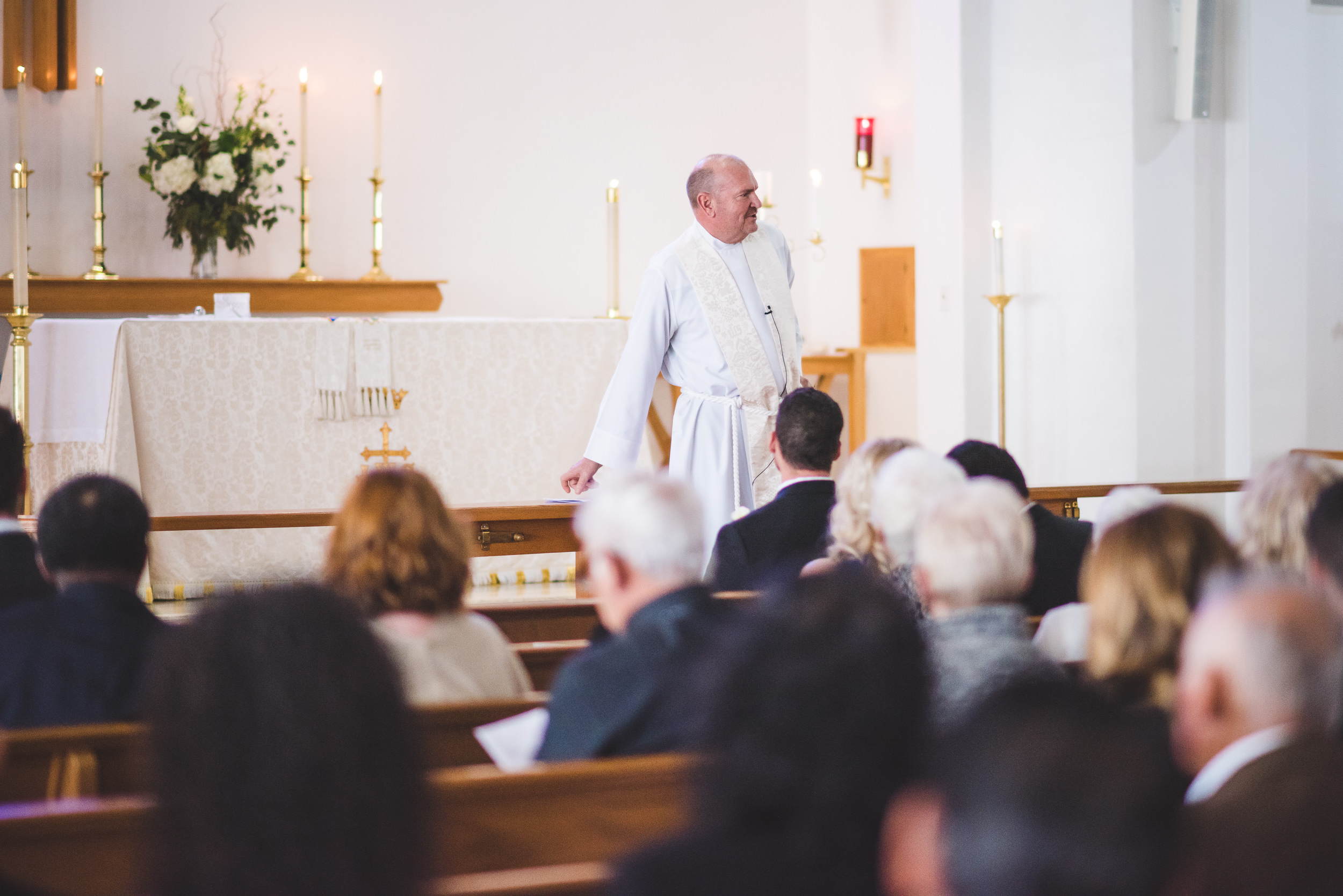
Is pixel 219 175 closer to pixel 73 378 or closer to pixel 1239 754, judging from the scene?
pixel 73 378

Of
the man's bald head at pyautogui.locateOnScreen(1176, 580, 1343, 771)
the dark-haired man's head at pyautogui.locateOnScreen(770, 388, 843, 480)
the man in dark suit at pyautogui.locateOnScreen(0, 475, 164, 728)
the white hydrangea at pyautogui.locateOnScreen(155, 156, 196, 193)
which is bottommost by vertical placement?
the man in dark suit at pyautogui.locateOnScreen(0, 475, 164, 728)

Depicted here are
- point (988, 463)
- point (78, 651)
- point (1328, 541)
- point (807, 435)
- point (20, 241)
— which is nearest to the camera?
point (1328, 541)

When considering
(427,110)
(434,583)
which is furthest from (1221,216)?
(434,583)

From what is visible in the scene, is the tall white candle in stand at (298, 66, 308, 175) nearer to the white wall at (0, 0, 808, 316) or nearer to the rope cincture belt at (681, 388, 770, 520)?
the white wall at (0, 0, 808, 316)

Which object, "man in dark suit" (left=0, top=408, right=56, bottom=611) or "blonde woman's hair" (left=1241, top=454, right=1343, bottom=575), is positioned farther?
"man in dark suit" (left=0, top=408, right=56, bottom=611)

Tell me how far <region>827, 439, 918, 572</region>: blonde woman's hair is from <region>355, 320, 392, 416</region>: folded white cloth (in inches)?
147

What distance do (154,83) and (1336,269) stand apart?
614cm

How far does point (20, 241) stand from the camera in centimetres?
541

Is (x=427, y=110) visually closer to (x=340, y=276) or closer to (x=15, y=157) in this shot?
(x=340, y=276)

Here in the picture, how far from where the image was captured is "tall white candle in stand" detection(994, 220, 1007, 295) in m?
6.35

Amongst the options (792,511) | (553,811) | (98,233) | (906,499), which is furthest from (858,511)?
(98,233)

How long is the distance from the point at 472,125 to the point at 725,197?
409 centimetres

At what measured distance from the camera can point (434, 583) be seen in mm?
2203

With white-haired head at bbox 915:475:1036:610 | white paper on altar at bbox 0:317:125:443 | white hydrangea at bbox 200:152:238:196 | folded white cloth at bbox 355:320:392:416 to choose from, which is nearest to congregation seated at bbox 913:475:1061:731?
white-haired head at bbox 915:475:1036:610
